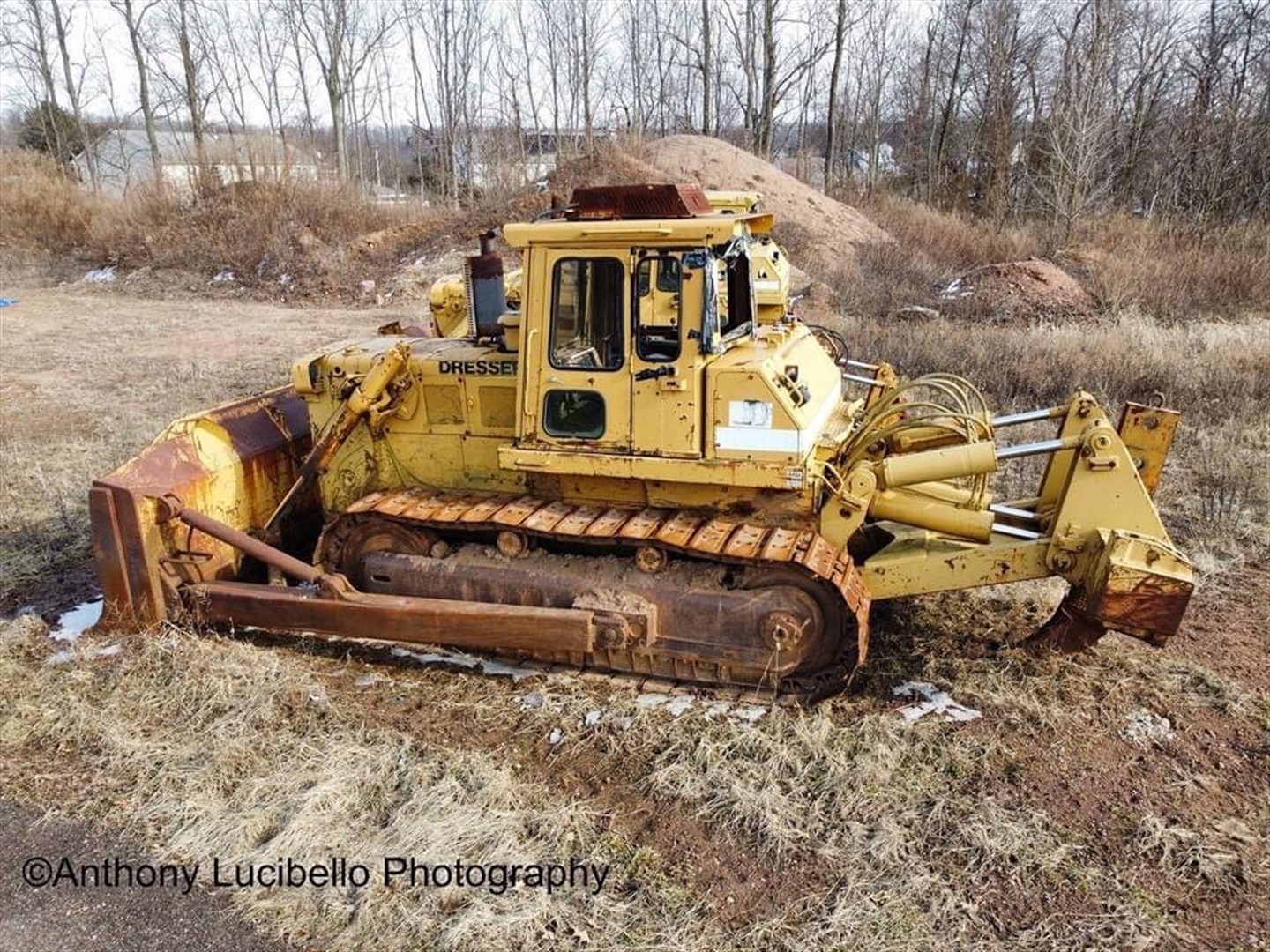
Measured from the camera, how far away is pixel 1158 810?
4.18 meters

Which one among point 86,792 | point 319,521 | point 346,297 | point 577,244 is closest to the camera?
point 86,792

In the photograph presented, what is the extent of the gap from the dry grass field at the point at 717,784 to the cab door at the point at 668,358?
150cm

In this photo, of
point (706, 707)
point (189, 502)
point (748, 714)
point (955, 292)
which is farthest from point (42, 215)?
point (748, 714)

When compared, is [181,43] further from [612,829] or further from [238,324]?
[612,829]

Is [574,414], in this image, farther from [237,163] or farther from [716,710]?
[237,163]

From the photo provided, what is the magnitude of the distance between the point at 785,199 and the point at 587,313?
17847 mm

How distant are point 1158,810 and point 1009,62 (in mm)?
32958

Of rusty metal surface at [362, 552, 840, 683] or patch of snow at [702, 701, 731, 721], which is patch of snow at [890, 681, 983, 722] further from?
patch of snow at [702, 701, 731, 721]

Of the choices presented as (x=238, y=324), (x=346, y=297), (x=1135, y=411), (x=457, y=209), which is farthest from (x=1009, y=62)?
(x=1135, y=411)

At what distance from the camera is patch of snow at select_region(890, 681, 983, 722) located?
493cm

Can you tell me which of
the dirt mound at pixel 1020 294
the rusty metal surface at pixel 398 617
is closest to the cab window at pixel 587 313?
the rusty metal surface at pixel 398 617

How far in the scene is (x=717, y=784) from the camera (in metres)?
4.40

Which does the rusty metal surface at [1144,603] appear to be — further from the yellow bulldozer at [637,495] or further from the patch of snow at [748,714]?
the patch of snow at [748,714]

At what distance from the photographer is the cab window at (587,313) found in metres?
4.99
